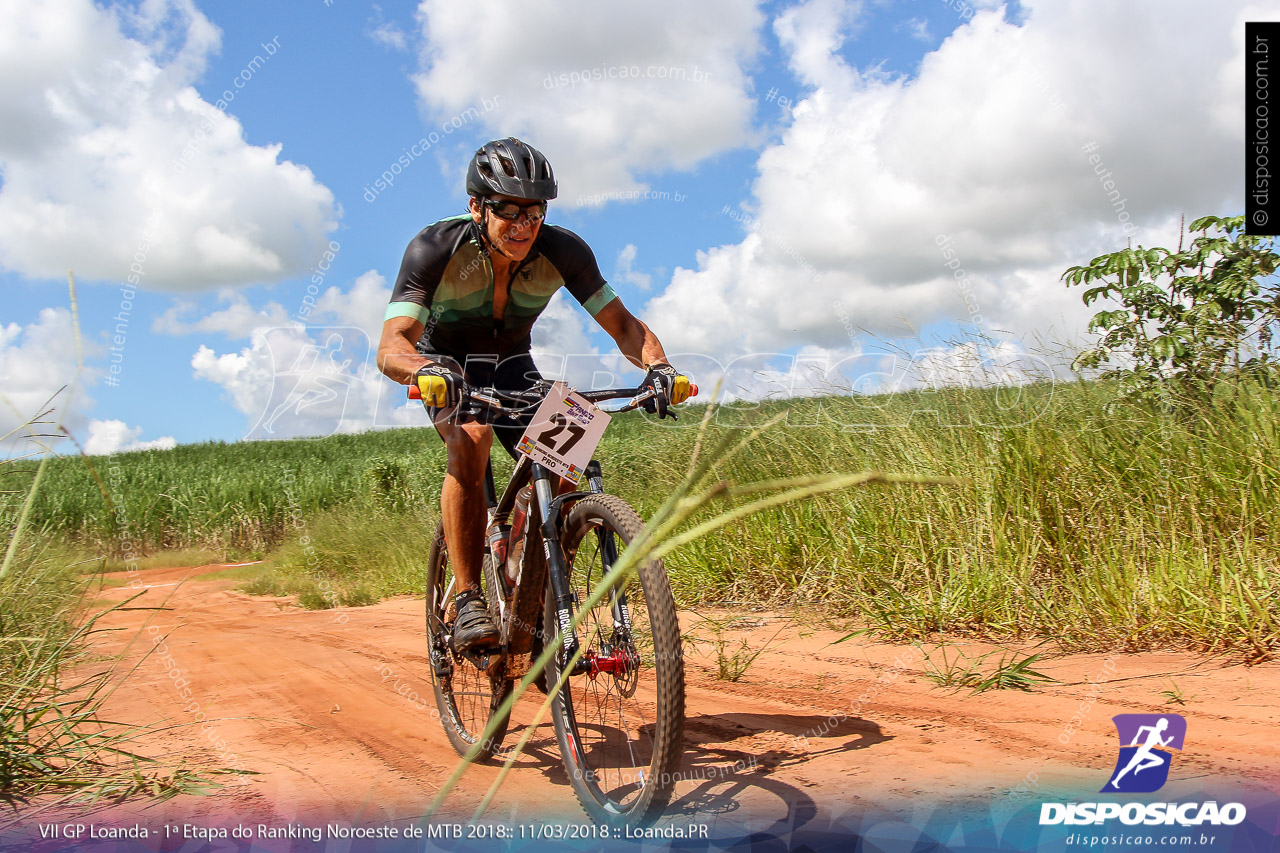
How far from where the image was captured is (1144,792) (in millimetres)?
2523

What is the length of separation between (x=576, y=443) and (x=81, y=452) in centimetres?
159

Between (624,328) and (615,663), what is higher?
(624,328)

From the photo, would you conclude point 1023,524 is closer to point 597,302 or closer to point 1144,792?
point 1144,792

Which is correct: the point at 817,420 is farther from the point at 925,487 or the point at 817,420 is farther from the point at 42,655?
the point at 42,655

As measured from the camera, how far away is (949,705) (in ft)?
11.6

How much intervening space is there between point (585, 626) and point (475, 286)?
1.63 meters

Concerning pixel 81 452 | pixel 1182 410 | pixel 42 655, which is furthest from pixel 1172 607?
pixel 42 655

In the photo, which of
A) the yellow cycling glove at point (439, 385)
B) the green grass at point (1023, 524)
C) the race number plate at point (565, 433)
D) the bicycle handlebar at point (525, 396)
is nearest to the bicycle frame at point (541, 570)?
the race number plate at point (565, 433)

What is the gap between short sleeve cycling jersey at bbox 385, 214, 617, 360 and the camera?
3.52 metres

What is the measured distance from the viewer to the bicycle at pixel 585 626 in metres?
2.41

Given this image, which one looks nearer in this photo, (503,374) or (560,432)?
(560,432)

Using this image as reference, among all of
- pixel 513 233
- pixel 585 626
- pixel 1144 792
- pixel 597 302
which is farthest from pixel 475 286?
pixel 1144 792

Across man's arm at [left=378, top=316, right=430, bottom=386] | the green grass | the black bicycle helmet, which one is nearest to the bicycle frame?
man's arm at [left=378, top=316, right=430, bottom=386]

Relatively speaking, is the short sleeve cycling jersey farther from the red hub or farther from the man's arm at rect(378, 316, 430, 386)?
the red hub
